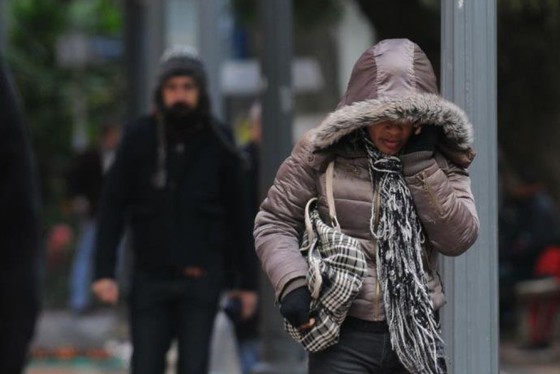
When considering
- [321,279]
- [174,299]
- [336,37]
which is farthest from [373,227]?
[336,37]

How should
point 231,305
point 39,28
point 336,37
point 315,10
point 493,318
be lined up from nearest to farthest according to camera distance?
point 493,318, point 231,305, point 315,10, point 336,37, point 39,28

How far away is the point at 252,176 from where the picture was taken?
10.2m

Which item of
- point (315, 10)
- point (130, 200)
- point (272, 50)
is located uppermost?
point (315, 10)

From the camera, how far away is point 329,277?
187 inches

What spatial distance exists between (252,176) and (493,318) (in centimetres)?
484

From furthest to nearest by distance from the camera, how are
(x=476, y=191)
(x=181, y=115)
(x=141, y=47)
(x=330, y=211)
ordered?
(x=141, y=47)
(x=181, y=115)
(x=476, y=191)
(x=330, y=211)

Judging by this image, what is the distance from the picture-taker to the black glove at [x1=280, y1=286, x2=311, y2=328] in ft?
15.5

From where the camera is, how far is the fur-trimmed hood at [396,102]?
475 centimetres

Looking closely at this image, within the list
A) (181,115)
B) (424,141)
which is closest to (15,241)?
(424,141)

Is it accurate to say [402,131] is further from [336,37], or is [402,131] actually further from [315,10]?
[336,37]

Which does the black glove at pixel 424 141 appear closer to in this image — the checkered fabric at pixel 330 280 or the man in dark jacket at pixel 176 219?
the checkered fabric at pixel 330 280

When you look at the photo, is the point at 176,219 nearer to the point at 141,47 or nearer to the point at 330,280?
the point at 330,280

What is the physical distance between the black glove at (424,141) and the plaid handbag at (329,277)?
0.25 meters

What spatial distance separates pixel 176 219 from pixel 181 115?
463 mm
